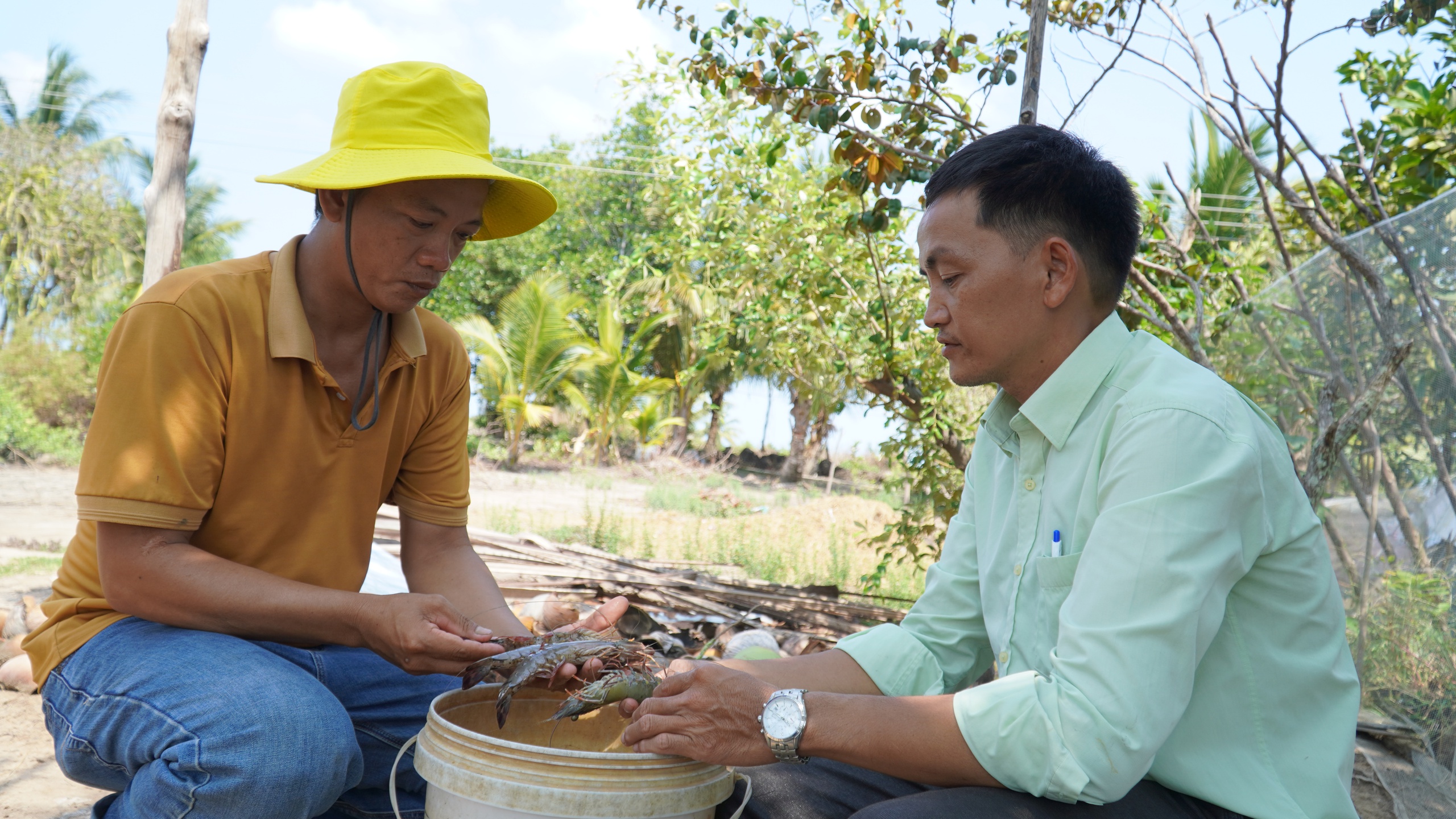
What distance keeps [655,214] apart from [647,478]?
26.2ft

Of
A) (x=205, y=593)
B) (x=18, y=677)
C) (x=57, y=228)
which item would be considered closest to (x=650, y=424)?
(x=57, y=228)

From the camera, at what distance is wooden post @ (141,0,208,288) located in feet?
16.6

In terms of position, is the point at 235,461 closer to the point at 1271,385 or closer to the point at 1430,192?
the point at 1271,385

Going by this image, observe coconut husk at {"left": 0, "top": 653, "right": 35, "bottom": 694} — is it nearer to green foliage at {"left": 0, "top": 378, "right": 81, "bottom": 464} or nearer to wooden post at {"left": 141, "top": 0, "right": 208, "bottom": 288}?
wooden post at {"left": 141, "top": 0, "right": 208, "bottom": 288}

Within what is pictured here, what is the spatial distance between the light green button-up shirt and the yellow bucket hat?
56.6 inches

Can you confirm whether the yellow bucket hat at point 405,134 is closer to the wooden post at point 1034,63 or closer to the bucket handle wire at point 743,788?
the bucket handle wire at point 743,788

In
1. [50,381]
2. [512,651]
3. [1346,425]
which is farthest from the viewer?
[50,381]

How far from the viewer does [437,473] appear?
9.32 feet

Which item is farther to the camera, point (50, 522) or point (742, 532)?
point (742, 532)

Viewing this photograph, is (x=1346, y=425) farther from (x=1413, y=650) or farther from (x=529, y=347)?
A: (x=529, y=347)

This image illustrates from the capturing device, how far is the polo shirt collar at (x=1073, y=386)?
1993mm

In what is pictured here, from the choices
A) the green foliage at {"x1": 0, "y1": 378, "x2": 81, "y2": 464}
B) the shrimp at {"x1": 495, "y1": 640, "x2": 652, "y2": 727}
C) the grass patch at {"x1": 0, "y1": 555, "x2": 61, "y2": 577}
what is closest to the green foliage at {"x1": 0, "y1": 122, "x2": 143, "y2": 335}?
the green foliage at {"x1": 0, "y1": 378, "x2": 81, "y2": 464}

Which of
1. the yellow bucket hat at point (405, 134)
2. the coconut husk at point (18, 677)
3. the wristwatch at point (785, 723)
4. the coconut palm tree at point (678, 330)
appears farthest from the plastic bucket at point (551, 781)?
the coconut palm tree at point (678, 330)

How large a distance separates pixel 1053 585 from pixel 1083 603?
28 cm
